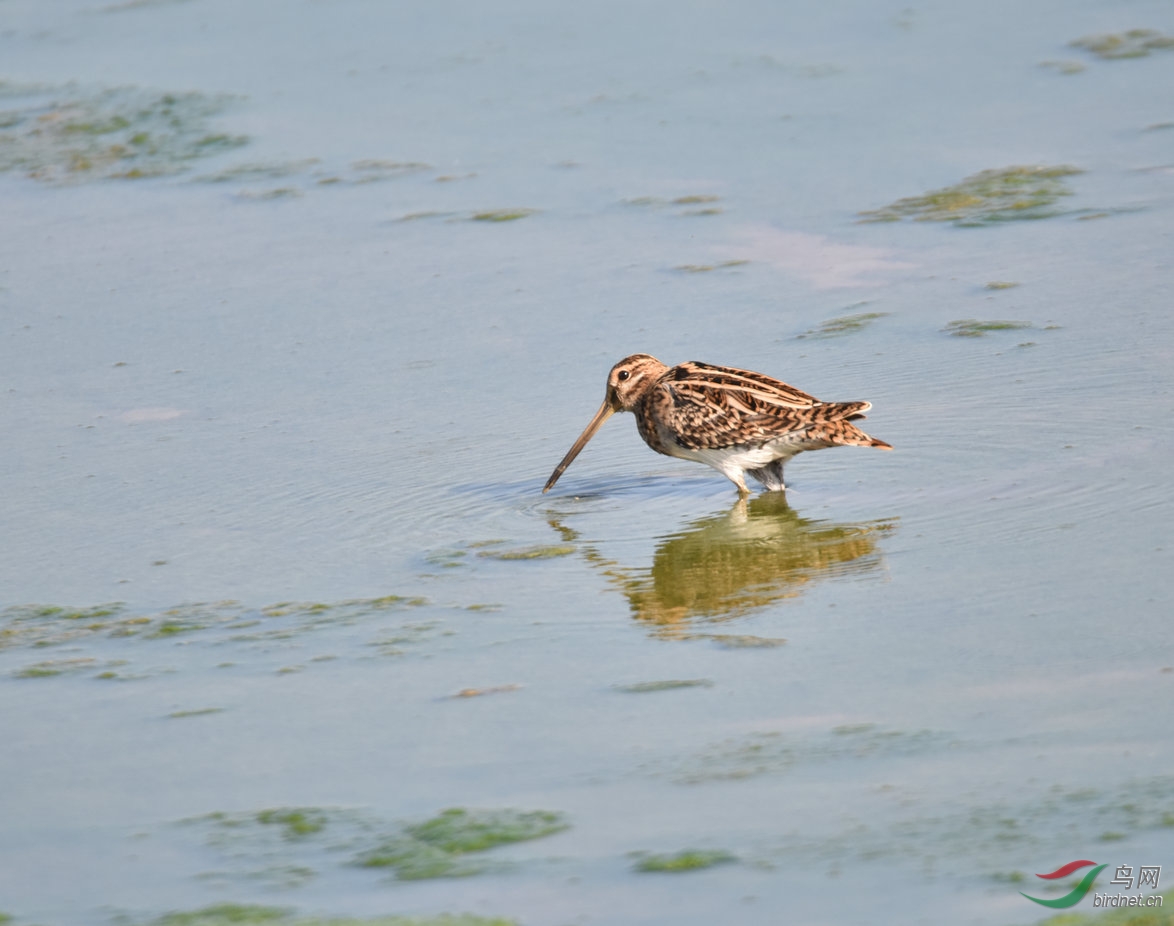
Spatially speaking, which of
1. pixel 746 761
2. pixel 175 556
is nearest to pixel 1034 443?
pixel 746 761

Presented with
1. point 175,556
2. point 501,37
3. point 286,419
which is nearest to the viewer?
point 175,556

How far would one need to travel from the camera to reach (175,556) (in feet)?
21.5

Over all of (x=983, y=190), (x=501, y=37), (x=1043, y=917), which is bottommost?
(x=1043, y=917)

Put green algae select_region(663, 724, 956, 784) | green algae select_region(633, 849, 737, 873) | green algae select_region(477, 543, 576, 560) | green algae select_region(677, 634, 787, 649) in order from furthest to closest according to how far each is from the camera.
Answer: green algae select_region(477, 543, 576, 560) → green algae select_region(677, 634, 787, 649) → green algae select_region(663, 724, 956, 784) → green algae select_region(633, 849, 737, 873)

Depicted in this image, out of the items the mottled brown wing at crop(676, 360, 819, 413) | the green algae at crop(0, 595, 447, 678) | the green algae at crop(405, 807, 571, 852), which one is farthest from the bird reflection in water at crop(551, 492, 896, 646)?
the green algae at crop(405, 807, 571, 852)

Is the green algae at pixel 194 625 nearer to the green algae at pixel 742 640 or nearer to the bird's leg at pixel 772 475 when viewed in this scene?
the green algae at pixel 742 640

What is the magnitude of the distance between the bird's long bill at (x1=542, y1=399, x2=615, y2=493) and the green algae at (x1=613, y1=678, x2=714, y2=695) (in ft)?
6.81

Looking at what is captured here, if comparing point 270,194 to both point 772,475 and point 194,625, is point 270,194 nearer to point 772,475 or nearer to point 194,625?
point 772,475

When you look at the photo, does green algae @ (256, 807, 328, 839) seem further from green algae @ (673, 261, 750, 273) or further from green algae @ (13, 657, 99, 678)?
green algae @ (673, 261, 750, 273)

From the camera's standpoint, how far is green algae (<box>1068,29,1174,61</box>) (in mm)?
12328

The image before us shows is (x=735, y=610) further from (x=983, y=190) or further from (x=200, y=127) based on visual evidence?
(x=200, y=127)

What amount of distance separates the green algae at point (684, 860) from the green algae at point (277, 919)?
0.36 m

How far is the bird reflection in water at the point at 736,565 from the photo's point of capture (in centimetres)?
577

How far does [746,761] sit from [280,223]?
7.04 metres
